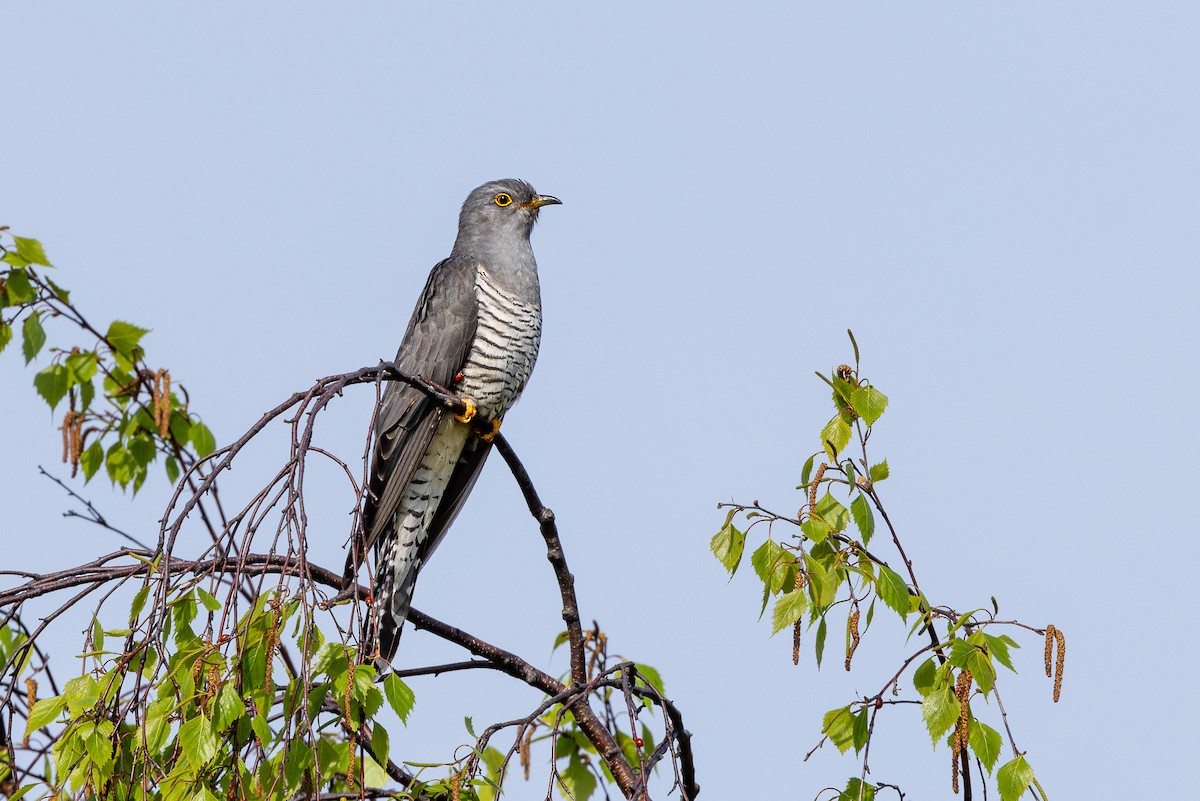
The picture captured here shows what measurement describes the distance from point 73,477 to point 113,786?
2.15 meters

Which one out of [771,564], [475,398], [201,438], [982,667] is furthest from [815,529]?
[201,438]

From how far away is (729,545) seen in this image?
2832mm

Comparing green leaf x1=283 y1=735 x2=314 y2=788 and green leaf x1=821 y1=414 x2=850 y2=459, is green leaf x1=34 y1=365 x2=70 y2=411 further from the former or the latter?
green leaf x1=821 y1=414 x2=850 y2=459

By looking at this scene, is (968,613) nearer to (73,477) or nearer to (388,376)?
(388,376)

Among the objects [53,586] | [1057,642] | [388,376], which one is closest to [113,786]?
[53,586]

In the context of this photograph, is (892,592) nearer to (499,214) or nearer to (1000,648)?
(1000,648)

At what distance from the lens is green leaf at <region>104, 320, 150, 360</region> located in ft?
15.4

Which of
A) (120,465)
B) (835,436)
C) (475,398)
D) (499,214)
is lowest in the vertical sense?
(835,436)

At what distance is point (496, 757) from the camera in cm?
375

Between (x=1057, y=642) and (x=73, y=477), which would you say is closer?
(x=1057, y=642)

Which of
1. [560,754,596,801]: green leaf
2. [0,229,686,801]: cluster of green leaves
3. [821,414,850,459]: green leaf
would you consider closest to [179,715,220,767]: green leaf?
[0,229,686,801]: cluster of green leaves

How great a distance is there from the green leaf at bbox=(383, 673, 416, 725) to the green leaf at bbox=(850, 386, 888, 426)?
118cm

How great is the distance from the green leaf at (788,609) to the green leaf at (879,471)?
391 mm

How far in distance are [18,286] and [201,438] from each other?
88 cm
